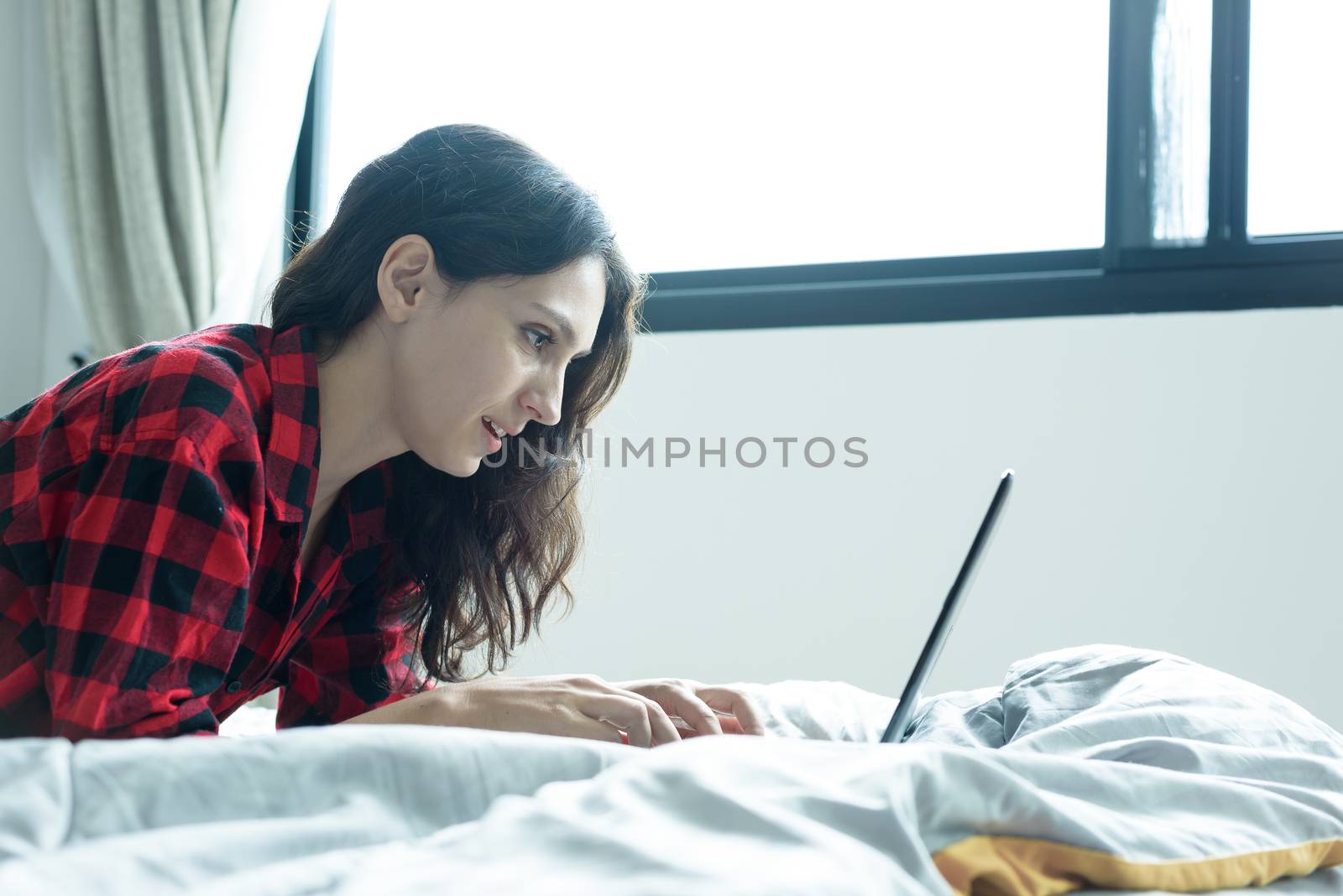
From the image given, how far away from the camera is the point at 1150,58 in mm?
1804

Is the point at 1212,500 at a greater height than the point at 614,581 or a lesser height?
greater

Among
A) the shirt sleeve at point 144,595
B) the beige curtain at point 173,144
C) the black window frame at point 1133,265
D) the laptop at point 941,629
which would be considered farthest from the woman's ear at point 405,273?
the beige curtain at point 173,144

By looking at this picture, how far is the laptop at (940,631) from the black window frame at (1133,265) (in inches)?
39.0

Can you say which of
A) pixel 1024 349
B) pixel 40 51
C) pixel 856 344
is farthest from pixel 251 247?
pixel 1024 349

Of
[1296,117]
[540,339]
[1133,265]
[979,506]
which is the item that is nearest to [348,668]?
[540,339]

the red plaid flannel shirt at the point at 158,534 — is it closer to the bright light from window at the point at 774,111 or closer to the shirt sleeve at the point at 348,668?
the shirt sleeve at the point at 348,668

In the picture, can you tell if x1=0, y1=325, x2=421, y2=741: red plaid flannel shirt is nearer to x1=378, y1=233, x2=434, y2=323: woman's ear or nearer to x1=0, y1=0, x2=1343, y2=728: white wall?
x1=378, y1=233, x2=434, y2=323: woman's ear

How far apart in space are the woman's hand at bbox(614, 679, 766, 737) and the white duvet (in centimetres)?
38

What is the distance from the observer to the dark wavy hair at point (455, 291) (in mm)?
1175

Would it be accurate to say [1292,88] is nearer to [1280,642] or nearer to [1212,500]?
[1212,500]

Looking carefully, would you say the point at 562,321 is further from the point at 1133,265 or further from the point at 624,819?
the point at 1133,265

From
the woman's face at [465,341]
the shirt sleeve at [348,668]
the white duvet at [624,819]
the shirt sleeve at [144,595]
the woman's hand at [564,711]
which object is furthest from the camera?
the shirt sleeve at [348,668]

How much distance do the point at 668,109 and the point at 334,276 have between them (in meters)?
1.25

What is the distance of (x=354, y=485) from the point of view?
1.28m
